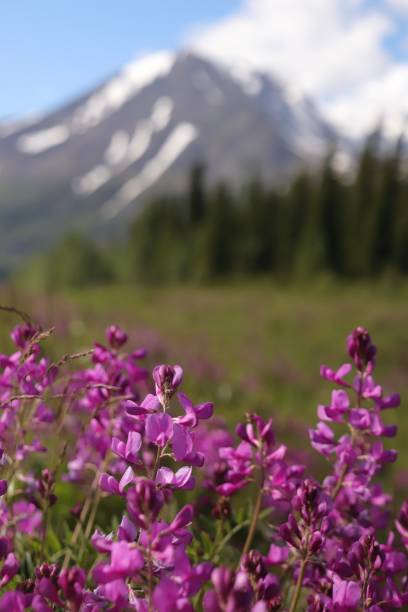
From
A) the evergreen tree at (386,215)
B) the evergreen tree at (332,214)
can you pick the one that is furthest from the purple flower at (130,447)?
the evergreen tree at (332,214)

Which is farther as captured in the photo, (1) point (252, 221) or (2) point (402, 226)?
(1) point (252, 221)

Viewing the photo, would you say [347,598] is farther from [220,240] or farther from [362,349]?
[220,240]

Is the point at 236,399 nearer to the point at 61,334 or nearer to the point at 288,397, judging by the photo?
the point at 288,397

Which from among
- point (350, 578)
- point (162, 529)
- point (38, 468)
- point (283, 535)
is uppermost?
point (162, 529)

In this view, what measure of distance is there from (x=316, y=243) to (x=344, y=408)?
55.8 meters

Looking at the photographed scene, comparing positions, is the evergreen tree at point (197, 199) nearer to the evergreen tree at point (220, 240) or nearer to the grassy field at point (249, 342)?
the evergreen tree at point (220, 240)

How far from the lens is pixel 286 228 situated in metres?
61.2

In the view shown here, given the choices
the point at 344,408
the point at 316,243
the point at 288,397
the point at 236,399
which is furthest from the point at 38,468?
the point at 316,243

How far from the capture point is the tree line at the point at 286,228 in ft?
186

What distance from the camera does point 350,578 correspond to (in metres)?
1.76

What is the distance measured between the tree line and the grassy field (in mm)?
23104

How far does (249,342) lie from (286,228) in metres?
41.2

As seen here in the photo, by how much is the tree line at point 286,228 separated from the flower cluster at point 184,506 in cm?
5172

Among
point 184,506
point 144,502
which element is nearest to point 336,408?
point 184,506
